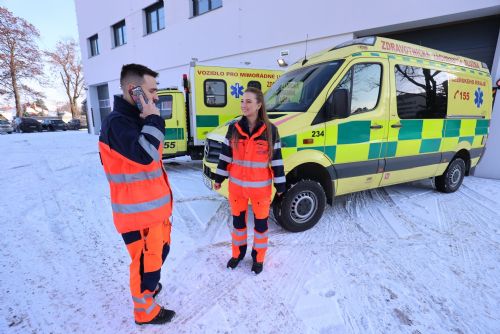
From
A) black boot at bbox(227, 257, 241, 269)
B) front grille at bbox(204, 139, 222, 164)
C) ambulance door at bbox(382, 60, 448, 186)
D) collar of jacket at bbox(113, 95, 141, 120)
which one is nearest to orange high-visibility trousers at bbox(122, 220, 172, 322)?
collar of jacket at bbox(113, 95, 141, 120)

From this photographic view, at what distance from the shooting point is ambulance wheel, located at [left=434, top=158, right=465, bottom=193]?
16.0 ft

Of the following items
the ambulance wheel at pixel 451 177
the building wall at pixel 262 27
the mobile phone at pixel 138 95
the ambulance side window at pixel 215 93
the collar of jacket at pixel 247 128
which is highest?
the building wall at pixel 262 27

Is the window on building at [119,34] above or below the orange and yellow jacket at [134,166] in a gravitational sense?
above

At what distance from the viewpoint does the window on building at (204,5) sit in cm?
1044

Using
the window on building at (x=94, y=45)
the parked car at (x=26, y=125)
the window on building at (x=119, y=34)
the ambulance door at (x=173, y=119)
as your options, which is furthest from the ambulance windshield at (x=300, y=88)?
the parked car at (x=26, y=125)

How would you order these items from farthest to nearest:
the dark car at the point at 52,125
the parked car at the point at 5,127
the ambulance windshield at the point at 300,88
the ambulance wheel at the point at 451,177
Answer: the dark car at the point at 52,125
the parked car at the point at 5,127
the ambulance wheel at the point at 451,177
the ambulance windshield at the point at 300,88

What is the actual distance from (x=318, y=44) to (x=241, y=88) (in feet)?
8.94

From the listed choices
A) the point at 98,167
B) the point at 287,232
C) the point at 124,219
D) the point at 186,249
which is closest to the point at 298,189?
the point at 287,232

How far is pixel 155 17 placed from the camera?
13.5m

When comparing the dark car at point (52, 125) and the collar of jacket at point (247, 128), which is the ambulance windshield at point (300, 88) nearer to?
the collar of jacket at point (247, 128)

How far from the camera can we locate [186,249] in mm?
3082

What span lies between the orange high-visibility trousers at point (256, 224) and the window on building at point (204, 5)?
10.0 m

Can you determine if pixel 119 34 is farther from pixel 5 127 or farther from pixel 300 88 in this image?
pixel 300 88

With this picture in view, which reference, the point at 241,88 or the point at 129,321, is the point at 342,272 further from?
the point at 241,88
